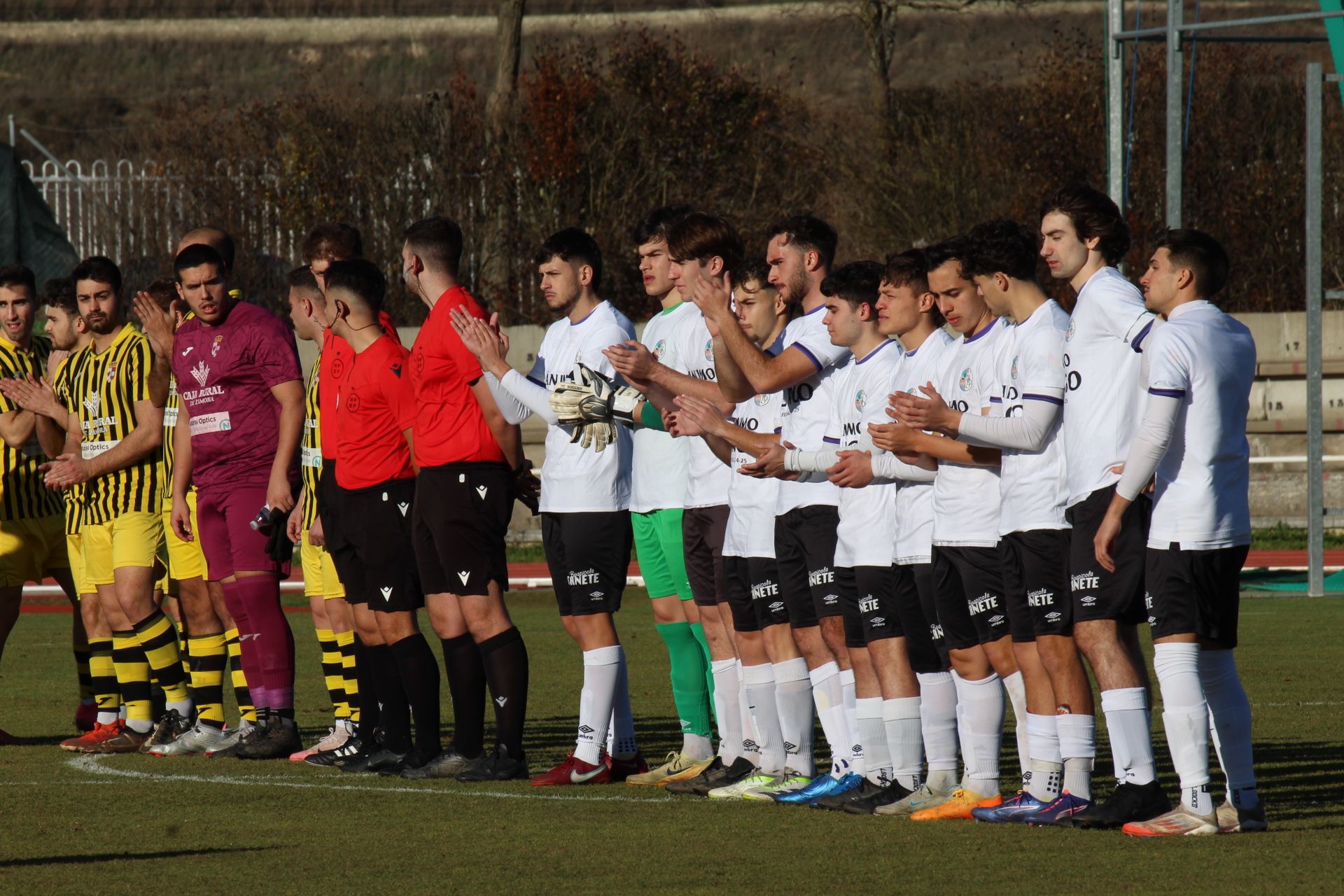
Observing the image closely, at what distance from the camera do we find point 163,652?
10141 mm

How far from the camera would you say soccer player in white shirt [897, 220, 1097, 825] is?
7.08 meters

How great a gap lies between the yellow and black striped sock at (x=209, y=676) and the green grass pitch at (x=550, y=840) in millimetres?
348

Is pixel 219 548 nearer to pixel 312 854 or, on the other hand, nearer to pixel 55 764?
pixel 55 764

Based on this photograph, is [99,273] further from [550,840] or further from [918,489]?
[918,489]

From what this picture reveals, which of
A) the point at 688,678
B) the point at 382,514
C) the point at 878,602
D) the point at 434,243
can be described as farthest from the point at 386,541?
the point at 878,602

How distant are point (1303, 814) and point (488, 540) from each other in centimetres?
355

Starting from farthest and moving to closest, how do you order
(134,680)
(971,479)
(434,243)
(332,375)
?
(134,680)
(332,375)
(434,243)
(971,479)

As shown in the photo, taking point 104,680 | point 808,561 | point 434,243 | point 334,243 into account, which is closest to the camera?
point 808,561

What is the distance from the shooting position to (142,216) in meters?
30.5

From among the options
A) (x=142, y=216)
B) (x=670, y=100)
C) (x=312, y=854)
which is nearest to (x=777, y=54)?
(x=670, y=100)

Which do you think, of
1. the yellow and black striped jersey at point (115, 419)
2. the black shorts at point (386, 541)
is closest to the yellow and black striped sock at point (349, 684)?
the black shorts at point (386, 541)

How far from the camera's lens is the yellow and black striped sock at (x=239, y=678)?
9977 mm

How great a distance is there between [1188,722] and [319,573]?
4.88m

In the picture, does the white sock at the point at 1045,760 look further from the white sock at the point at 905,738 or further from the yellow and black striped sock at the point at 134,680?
the yellow and black striped sock at the point at 134,680
